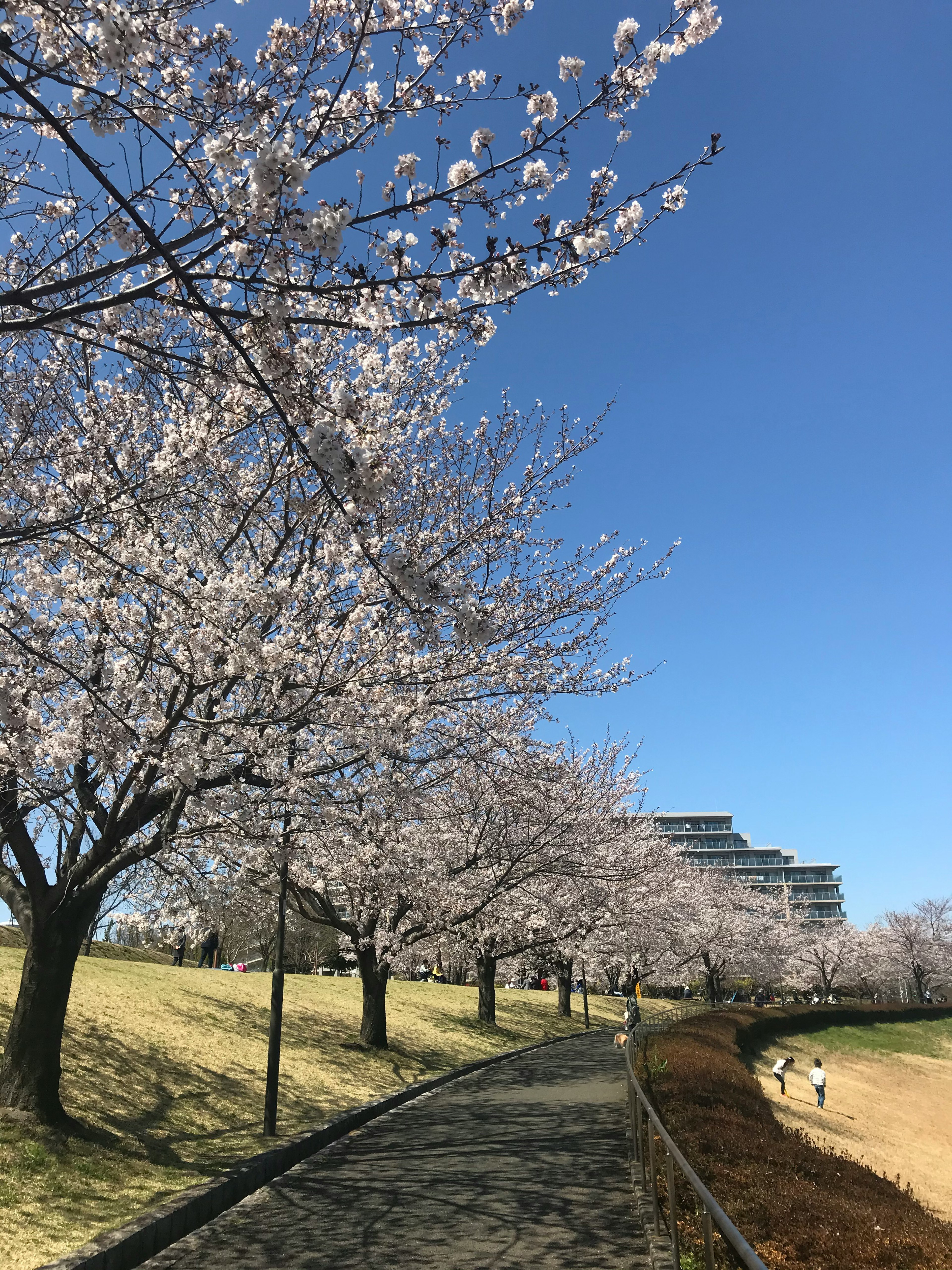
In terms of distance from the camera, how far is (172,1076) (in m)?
12.3

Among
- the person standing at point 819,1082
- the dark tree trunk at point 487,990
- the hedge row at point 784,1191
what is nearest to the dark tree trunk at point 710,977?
the person standing at point 819,1082

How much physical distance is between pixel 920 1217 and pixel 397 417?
9763 mm

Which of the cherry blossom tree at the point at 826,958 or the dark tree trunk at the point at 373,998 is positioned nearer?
the dark tree trunk at the point at 373,998

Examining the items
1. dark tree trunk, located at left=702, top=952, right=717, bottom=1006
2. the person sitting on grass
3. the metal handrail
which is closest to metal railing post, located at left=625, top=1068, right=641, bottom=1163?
the metal handrail

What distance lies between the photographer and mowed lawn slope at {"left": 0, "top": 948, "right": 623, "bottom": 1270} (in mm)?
7477

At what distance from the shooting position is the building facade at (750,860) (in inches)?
4439

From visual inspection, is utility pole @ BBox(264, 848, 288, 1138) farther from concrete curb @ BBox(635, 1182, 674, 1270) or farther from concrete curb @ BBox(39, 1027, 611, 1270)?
concrete curb @ BBox(635, 1182, 674, 1270)

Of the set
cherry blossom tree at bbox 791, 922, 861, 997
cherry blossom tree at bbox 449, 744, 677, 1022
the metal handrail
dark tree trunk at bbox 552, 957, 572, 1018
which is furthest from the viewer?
cherry blossom tree at bbox 791, 922, 861, 997

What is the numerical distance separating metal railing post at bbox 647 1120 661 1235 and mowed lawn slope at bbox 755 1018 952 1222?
260 inches

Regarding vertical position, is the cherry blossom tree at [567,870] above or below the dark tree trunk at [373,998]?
above

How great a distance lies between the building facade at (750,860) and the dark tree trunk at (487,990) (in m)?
87.9

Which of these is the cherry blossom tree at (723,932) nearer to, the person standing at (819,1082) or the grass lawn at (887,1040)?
the grass lawn at (887,1040)

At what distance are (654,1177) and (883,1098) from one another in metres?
31.9

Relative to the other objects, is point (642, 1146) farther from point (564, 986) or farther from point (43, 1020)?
point (564, 986)
